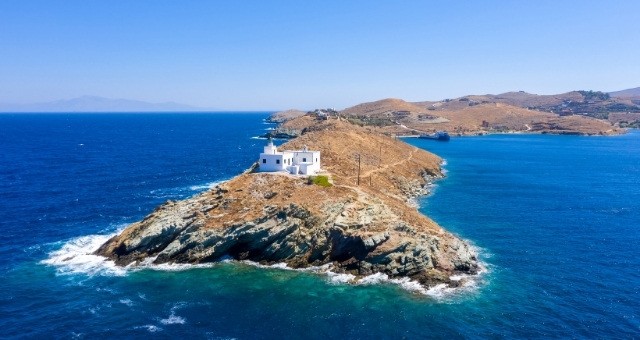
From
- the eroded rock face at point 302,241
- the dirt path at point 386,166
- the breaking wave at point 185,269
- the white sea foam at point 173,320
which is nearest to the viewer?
the white sea foam at point 173,320

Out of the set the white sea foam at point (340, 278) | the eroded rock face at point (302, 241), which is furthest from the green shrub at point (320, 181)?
the white sea foam at point (340, 278)

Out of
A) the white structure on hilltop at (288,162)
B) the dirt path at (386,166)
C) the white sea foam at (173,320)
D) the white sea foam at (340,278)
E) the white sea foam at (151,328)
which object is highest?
the white structure on hilltop at (288,162)

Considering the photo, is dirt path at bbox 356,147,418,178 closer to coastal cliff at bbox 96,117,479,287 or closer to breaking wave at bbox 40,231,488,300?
coastal cliff at bbox 96,117,479,287

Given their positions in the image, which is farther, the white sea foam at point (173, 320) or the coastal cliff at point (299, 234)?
the coastal cliff at point (299, 234)

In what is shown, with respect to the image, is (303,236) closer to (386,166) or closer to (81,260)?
(81,260)

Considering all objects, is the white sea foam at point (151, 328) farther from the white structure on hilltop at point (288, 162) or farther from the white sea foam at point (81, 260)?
the white structure on hilltop at point (288, 162)

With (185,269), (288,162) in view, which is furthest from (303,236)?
(288,162)

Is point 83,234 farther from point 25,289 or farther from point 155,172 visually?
point 155,172
